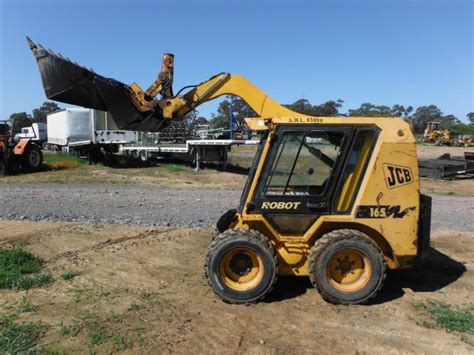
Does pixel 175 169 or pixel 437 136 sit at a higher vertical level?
pixel 437 136

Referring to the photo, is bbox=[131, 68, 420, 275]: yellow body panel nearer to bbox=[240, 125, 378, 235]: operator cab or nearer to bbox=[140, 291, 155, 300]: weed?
bbox=[240, 125, 378, 235]: operator cab

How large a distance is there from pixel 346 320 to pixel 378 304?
688mm

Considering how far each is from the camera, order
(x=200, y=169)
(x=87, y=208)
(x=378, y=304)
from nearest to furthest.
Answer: (x=378, y=304)
(x=87, y=208)
(x=200, y=169)

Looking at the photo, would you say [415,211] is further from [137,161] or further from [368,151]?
[137,161]

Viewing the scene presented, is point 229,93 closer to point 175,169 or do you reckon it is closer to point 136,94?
point 136,94

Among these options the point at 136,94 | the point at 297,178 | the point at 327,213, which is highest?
the point at 136,94

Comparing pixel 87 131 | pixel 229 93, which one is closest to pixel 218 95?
pixel 229 93

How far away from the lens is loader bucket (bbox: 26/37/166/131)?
6.49 m

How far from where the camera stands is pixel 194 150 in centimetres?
2250

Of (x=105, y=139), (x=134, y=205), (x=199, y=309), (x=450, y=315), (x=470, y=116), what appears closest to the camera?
(x=450, y=315)

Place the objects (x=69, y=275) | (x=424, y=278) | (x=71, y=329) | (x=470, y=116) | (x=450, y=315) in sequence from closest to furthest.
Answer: (x=71, y=329), (x=450, y=315), (x=69, y=275), (x=424, y=278), (x=470, y=116)

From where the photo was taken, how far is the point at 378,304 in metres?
5.59

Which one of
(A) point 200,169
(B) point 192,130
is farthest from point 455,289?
(B) point 192,130

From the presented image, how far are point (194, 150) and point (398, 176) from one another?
56.9ft
